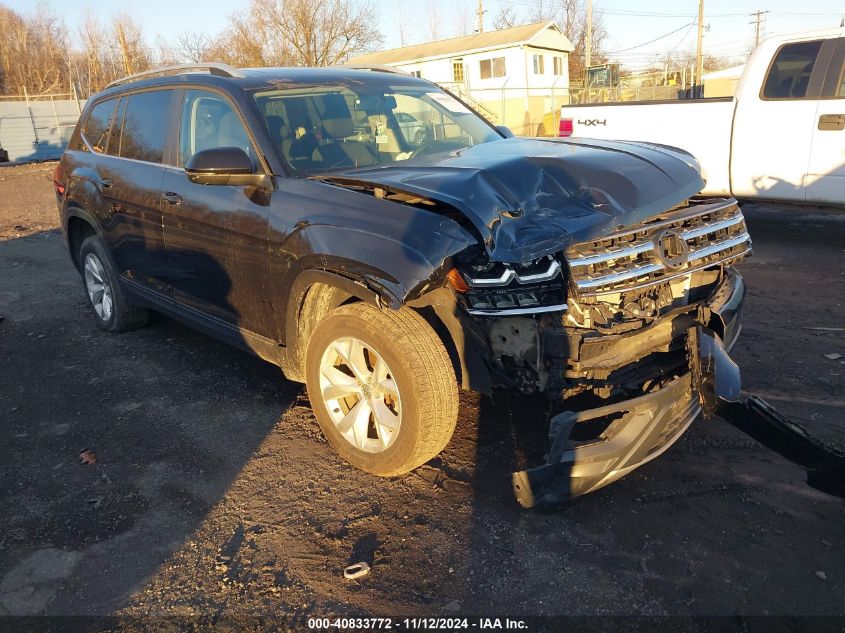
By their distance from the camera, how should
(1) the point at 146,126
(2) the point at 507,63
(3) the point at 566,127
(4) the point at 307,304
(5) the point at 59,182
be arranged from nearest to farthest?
1. (4) the point at 307,304
2. (1) the point at 146,126
3. (5) the point at 59,182
4. (3) the point at 566,127
5. (2) the point at 507,63

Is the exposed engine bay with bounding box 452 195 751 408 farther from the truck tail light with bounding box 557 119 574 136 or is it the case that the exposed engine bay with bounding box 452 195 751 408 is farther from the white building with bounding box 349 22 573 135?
the white building with bounding box 349 22 573 135

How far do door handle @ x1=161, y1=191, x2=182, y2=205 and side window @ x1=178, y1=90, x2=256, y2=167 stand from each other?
20cm

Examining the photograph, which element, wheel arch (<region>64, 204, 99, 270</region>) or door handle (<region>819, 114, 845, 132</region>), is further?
door handle (<region>819, 114, 845, 132</region>)

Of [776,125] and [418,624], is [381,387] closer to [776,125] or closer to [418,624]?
[418,624]

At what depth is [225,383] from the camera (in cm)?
473

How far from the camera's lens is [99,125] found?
18.2ft

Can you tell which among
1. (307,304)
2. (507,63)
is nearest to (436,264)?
(307,304)

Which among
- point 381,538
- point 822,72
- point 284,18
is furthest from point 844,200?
point 284,18

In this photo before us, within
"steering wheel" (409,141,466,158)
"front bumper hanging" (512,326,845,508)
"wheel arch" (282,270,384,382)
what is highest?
"steering wheel" (409,141,466,158)

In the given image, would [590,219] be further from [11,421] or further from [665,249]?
[11,421]

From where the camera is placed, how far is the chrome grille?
2840 millimetres

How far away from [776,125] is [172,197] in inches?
249

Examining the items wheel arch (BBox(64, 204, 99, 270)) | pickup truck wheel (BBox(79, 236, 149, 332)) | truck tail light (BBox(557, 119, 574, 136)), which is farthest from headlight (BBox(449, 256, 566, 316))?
truck tail light (BBox(557, 119, 574, 136))

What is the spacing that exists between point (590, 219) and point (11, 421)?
3.84 metres
